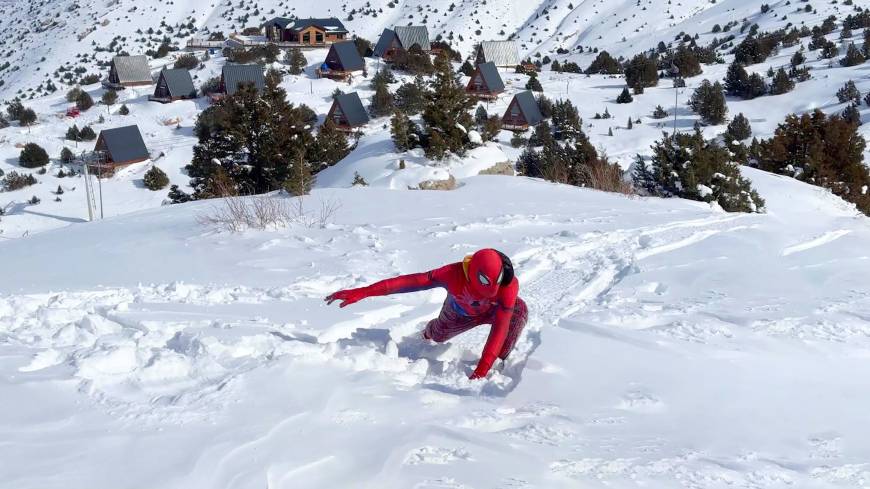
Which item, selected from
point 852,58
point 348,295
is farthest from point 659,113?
point 348,295

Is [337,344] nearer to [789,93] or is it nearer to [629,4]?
[789,93]

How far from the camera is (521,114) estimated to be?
30.7 meters

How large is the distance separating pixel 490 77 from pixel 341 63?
864 centimetres

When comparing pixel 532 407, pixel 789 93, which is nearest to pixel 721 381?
pixel 532 407

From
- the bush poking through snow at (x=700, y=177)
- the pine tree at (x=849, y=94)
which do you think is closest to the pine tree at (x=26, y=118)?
the bush poking through snow at (x=700, y=177)

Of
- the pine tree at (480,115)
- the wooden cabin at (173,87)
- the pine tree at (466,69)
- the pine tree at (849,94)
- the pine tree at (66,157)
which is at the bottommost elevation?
the pine tree at (66,157)

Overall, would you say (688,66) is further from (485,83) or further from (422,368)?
(422,368)

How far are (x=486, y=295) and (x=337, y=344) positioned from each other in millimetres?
950

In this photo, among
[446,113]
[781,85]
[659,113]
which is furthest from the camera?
[781,85]

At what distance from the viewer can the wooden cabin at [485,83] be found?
115 ft

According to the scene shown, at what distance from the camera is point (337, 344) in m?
4.35

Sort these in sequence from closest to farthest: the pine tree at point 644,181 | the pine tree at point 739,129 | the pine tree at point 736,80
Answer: the pine tree at point 644,181
the pine tree at point 739,129
the pine tree at point 736,80

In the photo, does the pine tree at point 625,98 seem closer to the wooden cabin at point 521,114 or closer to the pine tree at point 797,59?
the wooden cabin at point 521,114

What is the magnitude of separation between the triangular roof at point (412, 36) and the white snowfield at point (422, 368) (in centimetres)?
3833
